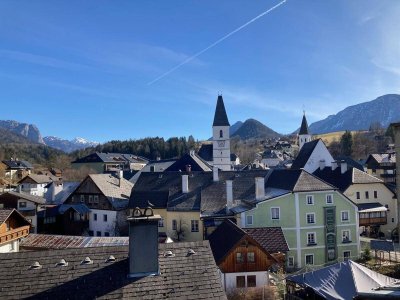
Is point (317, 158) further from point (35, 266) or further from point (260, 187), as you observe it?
point (35, 266)

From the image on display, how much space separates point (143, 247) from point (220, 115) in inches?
2765

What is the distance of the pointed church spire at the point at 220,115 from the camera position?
79188mm

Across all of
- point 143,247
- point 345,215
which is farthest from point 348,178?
point 143,247

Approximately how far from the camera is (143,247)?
10422mm

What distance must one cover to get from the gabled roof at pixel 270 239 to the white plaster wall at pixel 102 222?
814 inches

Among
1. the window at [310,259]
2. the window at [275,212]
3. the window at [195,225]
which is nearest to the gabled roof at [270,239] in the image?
the window at [275,212]

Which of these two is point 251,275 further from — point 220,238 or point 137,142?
point 137,142

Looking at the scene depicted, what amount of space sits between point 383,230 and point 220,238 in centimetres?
2799

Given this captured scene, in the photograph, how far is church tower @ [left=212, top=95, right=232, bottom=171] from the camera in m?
78.9

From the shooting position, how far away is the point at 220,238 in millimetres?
25906

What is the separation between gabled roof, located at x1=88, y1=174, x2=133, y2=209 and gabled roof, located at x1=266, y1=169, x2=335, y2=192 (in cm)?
1857

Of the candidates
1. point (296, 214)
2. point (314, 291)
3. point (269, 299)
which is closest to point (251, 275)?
point (269, 299)

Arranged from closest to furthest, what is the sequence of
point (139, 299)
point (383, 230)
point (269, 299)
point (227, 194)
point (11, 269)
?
1. point (139, 299)
2. point (11, 269)
3. point (269, 299)
4. point (227, 194)
5. point (383, 230)

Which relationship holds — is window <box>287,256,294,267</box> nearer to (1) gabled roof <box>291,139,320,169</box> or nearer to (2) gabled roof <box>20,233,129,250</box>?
(2) gabled roof <box>20,233,129,250</box>
